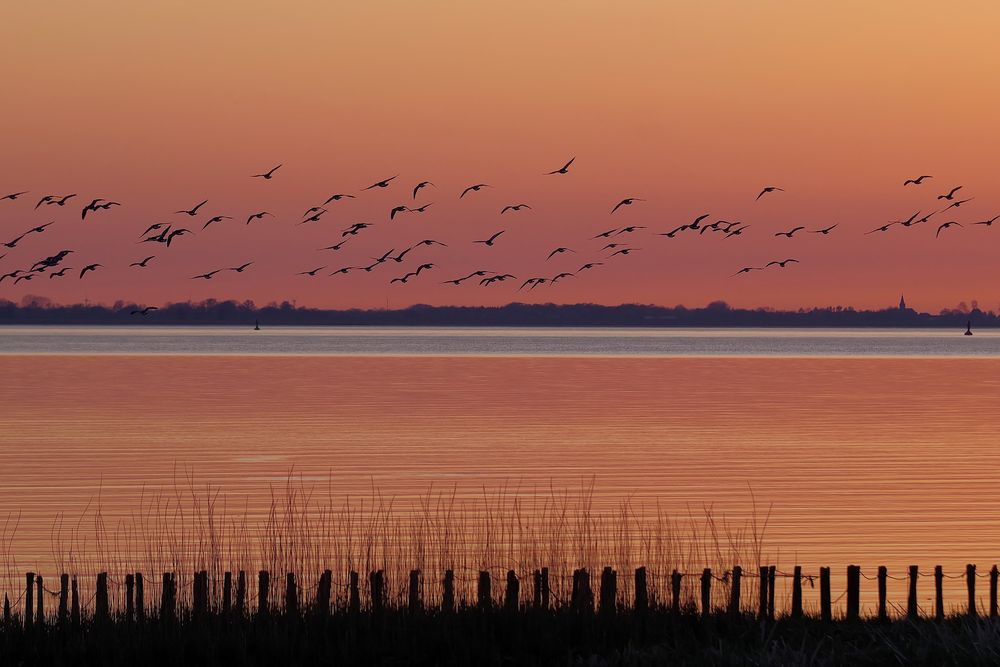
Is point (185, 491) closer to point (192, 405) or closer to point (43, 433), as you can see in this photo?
point (43, 433)

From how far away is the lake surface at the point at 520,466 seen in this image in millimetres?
29203

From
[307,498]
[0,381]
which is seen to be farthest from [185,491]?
[0,381]

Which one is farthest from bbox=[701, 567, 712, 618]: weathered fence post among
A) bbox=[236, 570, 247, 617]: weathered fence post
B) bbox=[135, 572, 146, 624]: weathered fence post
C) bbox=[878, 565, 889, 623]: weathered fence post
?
bbox=[135, 572, 146, 624]: weathered fence post

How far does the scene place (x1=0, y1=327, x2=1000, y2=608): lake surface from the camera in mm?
29203

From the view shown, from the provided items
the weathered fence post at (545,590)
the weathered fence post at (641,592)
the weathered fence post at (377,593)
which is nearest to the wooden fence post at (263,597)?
the weathered fence post at (377,593)

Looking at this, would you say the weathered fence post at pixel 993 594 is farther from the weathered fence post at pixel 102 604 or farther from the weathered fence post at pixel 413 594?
the weathered fence post at pixel 102 604

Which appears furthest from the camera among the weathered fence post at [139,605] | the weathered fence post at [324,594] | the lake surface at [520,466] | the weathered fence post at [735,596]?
the lake surface at [520,466]

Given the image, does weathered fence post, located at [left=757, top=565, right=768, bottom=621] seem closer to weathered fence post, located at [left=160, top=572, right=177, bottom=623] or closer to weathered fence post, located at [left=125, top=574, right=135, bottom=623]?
weathered fence post, located at [left=160, top=572, right=177, bottom=623]

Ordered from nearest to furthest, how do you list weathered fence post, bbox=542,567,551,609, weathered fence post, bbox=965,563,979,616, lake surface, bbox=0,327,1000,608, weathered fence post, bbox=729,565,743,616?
1. weathered fence post, bbox=729,565,743,616
2. weathered fence post, bbox=965,563,979,616
3. weathered fence post, bbox=542,567,551,609
4. lake surface, bbox=0,327,1000,608

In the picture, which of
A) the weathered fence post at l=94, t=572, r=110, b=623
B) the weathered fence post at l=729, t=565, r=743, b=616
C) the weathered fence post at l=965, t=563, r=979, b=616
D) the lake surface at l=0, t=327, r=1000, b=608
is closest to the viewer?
the weathered fence post at l=94, t=572, r=110, b=623

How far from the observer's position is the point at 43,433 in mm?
58188

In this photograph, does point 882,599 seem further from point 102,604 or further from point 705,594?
point 102,604

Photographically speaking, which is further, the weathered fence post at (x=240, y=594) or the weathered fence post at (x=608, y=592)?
the weathered fence post at (x=608, y=592)

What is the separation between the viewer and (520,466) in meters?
46.6
